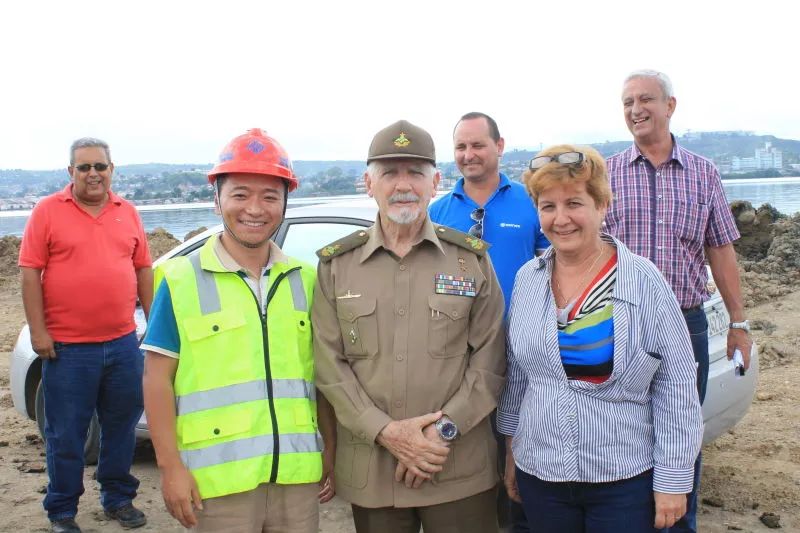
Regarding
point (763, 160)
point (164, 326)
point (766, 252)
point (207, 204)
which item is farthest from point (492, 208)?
point (763, 160)

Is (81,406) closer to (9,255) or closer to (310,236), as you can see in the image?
(310,236)

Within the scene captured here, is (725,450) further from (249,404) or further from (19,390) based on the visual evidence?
(19,390)

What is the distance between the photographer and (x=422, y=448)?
2.27 metres

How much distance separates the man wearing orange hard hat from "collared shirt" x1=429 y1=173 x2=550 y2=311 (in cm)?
125

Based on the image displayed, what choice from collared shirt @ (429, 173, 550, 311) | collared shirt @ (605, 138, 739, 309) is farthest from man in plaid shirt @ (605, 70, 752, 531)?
collared shirt @ (429, 173, 550, 311)

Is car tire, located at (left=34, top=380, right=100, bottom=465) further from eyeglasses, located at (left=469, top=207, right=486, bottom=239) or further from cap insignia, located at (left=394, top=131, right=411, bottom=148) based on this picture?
cap insignia, located at (left=394, top=131, right=411, bottom=148)

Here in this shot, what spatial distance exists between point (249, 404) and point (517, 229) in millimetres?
1601

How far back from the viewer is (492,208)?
342 centimetres

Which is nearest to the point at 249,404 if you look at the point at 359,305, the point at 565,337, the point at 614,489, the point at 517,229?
the point at 359,305

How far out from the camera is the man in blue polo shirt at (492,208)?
130 inches

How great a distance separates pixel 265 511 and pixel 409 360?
0.64m

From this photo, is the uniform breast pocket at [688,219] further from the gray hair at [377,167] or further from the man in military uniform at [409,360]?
the gray hair at [377,167]

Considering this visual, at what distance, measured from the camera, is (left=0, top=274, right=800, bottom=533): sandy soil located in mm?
3982

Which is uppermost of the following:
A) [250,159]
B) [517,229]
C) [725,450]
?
[250,159]
